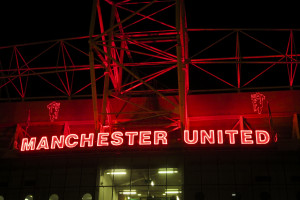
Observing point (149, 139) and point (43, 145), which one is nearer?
point (149, 139)

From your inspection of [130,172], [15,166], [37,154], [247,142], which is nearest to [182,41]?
[247,142]

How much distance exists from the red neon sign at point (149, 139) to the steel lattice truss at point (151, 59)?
6.10 ft

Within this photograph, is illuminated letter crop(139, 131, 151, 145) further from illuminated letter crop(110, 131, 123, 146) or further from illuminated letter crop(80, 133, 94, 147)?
illuminated letter crop(80, 133, 94, 147)

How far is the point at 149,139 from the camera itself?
116ft

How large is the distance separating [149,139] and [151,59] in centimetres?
1793

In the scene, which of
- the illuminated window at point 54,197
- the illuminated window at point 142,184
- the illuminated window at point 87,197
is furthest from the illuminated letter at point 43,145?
the illuminated window at point 142,184

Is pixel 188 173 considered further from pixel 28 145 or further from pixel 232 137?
pixel 28 145

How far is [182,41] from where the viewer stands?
34.3m

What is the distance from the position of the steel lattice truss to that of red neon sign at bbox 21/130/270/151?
73.2 inches

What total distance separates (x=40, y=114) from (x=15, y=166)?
7.57 metres

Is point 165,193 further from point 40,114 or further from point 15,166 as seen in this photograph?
point 40,114

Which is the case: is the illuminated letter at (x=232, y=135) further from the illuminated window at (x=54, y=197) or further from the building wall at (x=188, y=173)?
the illuminated window at (x=54, y=197)

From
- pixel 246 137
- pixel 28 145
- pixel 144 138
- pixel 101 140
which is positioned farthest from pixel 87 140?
pixel 246 137

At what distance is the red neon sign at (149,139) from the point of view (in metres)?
34.3
